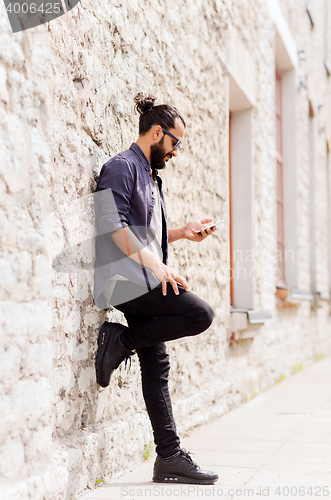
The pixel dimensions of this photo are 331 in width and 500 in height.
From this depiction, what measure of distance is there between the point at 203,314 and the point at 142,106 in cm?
103

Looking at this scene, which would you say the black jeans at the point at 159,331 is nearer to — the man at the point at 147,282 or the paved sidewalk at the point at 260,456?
the man at the point at 147,282

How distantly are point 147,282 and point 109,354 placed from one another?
0.41m

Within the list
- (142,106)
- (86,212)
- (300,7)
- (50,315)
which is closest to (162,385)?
(50,315)

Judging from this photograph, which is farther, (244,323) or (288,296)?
(288,296)

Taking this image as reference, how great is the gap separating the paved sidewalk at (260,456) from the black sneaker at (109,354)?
19.3 inches

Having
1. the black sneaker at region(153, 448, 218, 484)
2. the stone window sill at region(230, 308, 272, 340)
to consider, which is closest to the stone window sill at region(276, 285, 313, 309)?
the stone window sill at region(230, 308, 272, 340)

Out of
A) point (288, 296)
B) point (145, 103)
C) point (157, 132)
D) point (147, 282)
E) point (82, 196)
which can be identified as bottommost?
point (147, 282)

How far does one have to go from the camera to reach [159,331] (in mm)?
2670

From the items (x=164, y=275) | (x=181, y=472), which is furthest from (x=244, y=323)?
(x=164, y=275)

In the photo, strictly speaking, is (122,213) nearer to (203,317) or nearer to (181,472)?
(203,317)

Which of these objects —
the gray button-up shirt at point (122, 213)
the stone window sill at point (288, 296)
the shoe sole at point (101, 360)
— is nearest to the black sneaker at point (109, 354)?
the shoe sole at point (101, 360)

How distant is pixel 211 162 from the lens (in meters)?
4.78

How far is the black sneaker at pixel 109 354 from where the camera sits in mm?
2799

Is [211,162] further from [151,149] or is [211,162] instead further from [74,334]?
[74,334]
